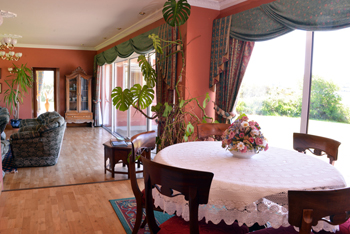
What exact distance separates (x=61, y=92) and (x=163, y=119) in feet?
21.5

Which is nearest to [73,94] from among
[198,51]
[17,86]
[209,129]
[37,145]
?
[17,86]

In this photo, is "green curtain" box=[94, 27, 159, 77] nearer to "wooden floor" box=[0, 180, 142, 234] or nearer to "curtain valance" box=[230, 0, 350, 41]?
"curtain valance" box=[230, 0, 350, 41]

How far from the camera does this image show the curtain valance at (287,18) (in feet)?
8.71

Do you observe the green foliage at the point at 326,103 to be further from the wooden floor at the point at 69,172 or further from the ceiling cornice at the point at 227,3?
the wooden floor at the point at 69,172

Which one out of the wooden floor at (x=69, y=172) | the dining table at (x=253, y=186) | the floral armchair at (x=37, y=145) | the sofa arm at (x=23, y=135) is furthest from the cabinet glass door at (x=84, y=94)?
the dining table at (x=253, y=186)

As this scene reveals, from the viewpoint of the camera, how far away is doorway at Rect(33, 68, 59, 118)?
9445 mm

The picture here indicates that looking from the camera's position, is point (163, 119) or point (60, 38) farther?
point (60, 38)

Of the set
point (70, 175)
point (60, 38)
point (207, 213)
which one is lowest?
point (70, 175)

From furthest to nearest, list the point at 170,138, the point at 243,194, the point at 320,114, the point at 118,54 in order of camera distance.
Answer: the point at 118,54, the point at 170,138, the point at 320,114, the point at 243,194

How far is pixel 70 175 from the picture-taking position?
425cm

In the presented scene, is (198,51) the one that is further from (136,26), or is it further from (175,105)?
(136,26)

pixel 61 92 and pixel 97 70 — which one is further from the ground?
pixel 97 70

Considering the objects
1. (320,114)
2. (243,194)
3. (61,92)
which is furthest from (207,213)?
(61,92)

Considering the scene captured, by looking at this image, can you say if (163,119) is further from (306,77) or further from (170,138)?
(306,77)
